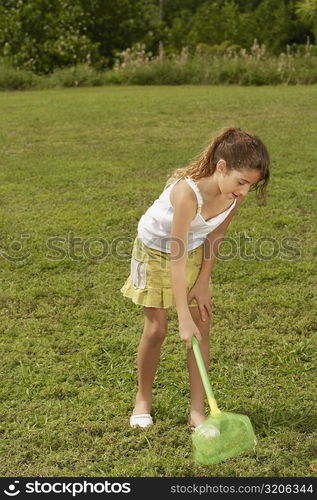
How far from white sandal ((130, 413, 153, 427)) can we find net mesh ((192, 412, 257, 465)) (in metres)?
0.37

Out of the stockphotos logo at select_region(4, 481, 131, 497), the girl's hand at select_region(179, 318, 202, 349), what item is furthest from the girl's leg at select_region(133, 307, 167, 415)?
the stockphotos logo at select_region(4, 481, 131, 497)

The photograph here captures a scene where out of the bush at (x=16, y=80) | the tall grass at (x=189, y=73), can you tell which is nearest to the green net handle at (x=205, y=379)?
the tall grass at (x=189, y=73)

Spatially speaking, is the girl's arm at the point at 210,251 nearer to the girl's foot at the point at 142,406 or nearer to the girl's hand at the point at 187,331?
the girl's hand at the point at 187,331

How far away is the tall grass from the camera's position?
12.3 metres

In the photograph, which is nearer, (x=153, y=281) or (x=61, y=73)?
(x=153, y=281)

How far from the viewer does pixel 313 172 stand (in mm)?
6352

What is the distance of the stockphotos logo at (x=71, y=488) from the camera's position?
2482mm

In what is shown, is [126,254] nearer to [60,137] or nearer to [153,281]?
[153,281]

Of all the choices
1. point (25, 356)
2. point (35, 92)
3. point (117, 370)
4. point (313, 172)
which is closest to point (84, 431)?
point (117, 370)

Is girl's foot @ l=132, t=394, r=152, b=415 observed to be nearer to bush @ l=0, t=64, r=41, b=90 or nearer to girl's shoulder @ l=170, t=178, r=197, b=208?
girl's shoulder @ l=170, t=178, r=197, b=208

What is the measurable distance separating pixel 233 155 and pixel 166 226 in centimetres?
36

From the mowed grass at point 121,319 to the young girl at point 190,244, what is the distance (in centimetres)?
23

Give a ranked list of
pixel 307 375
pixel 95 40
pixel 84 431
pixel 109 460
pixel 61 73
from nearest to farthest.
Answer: pixel 109 460, pixel 84 431, pixel 307 375, pixel 61 73, pixel 95 40

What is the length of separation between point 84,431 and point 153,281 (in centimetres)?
62
